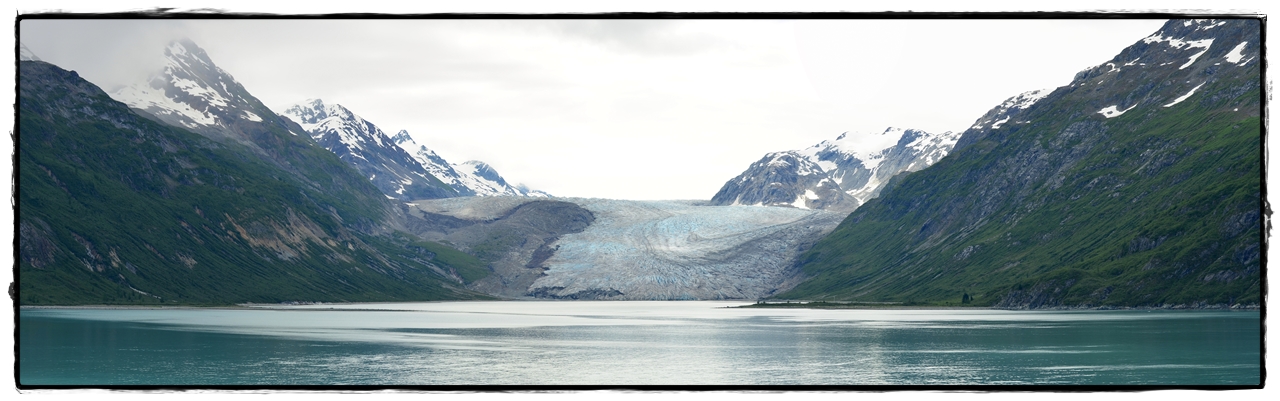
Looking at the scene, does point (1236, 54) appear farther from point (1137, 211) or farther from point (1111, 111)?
point (1137, 211)

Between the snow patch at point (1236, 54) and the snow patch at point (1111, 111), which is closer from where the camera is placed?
the snow patch at point (1236, 54)

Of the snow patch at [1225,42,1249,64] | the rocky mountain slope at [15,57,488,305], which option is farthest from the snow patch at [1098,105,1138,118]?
the rocky mountain slope at [15,57,488,305]

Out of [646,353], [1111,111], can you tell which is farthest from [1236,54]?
[646,353]

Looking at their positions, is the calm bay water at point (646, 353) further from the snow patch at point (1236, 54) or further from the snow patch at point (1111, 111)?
the snow patch at point (1111, 111)

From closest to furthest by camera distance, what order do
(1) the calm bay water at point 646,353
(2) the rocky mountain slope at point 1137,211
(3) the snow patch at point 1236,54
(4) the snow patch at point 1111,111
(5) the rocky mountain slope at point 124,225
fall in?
(1) the calm bay water at point 646,353 < (2) the rocky mountain slope at point 1137,211 < (5) the rocky mountain slope at point 124,225 < (3) the snow patch at point 1236,54 < (4) the snow patch at point 1111,111

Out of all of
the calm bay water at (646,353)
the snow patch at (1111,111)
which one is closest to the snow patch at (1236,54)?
the snow patch at (1111,111)

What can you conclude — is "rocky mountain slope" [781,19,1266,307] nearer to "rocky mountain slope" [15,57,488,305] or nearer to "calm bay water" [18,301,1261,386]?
"calm bay water" [18,301,1261,386]
